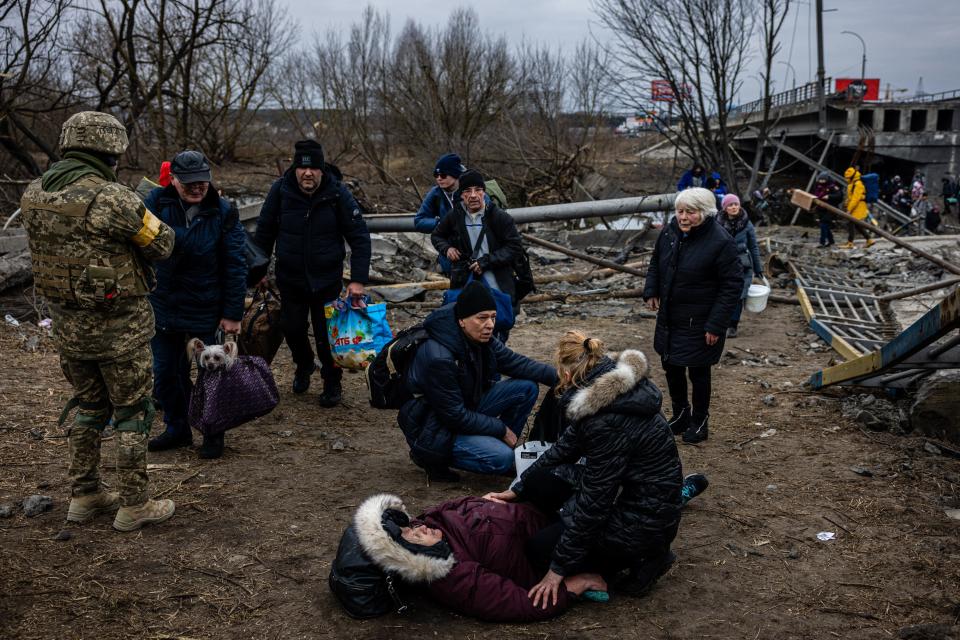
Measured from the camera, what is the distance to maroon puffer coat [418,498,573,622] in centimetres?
303

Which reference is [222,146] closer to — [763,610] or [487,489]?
[487,489]

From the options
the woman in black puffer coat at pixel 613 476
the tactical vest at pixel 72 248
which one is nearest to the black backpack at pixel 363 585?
the woman in black puffer coat at pixel 613 476

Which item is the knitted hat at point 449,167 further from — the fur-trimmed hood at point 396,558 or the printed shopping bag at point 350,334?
the fur-trimmed hood at point 396,558

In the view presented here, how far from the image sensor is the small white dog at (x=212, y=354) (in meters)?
4.41

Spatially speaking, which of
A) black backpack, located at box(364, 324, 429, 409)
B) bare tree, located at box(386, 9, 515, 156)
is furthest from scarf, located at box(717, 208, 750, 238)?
bare tree, located at box(386, 9, 515, 156)

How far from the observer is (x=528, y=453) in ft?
13.4

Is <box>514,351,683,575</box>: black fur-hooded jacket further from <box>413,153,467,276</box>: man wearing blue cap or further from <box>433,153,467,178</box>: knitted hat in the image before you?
<box>433,153,467,178</box>: knitted hat

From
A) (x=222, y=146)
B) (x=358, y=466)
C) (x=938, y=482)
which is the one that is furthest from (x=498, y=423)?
(x=222, y=146)

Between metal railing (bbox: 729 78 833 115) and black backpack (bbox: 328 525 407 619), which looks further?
metal railing (bbox: 729 78 833 115)

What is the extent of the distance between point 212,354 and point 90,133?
150 centimetres

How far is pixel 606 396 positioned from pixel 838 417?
3474mm

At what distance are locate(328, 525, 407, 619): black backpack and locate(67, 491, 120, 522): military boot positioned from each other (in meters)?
1.51

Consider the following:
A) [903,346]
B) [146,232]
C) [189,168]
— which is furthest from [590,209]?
[146,232]

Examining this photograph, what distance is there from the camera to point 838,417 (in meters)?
5.62
